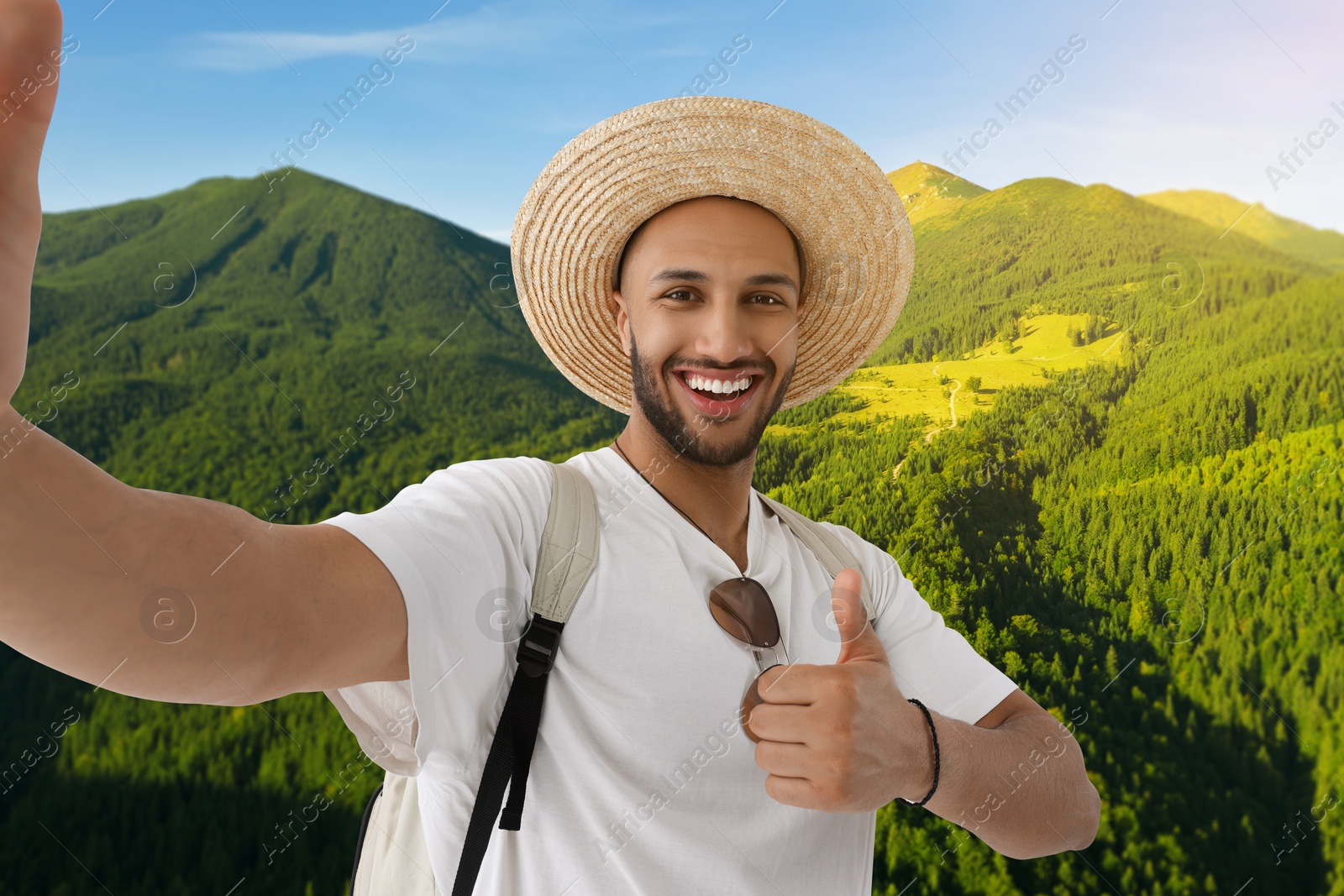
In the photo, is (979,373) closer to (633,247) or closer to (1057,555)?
(1057,555)

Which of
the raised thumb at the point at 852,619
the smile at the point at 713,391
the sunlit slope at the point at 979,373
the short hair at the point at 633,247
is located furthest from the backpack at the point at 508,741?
the sunlit slope at the point at 979,373

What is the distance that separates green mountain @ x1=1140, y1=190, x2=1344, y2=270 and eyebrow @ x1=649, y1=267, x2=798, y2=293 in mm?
2628

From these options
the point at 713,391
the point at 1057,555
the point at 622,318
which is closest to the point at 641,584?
the point at 713,391

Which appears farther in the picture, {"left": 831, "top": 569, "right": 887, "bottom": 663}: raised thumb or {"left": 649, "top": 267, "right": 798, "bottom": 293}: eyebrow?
{"left": 649, "top": 267, "right": 798, "bottom": 293}: eyebrow

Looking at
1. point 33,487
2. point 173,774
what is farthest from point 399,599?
point 173,774

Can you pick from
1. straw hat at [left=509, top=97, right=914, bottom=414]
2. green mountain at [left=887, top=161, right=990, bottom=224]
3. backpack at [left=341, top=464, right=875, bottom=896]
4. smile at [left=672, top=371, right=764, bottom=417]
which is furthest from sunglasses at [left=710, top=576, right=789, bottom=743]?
green mountain at [left=887, top=161, right=990, bottom=224]

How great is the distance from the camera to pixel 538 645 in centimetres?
127

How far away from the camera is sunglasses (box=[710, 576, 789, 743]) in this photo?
1459 millimetres

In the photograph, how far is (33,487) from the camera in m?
0.71

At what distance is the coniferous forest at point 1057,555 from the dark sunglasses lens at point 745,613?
177 cm

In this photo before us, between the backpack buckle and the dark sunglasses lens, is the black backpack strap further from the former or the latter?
the dark sunglasses lens

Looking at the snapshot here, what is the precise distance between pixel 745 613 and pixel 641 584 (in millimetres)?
234

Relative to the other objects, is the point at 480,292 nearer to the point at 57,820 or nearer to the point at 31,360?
the point at 31,360

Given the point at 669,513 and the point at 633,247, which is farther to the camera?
the point at 633,247
